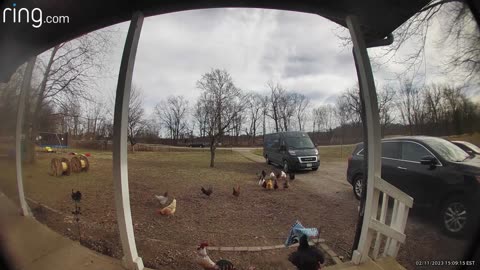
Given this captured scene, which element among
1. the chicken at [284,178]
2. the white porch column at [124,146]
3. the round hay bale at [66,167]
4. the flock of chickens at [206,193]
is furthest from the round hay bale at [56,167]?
the chicken at [284,178]

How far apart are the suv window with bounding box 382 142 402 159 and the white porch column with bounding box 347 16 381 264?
5.52 ft

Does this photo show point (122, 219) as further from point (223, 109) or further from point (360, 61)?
point (223, 109)

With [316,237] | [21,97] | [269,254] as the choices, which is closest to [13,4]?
[21,97]

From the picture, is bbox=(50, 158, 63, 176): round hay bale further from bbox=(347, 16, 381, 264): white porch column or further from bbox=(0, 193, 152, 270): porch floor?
bbox=(347, 16, 381, 264): white porch column

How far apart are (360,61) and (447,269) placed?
7.77 feet

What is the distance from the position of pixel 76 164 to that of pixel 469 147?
18.5ft

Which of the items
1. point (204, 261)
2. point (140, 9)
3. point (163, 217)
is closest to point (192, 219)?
point (163, 217)

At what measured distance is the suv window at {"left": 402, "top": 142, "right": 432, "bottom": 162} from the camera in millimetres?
3029

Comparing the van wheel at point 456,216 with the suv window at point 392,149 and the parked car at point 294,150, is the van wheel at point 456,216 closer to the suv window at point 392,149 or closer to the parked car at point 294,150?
the suv window at point 392,149

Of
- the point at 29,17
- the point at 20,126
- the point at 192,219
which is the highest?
the point at 29,17

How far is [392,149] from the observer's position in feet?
11.1

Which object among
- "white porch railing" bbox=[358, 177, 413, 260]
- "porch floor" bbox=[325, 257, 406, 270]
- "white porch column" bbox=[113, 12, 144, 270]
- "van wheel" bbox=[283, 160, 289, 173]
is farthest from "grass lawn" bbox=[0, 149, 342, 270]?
"van wheel" bbox=[283, 160, 289, 173]

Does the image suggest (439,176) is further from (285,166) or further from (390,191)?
(285,166)

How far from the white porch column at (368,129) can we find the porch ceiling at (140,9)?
0.59 feet
